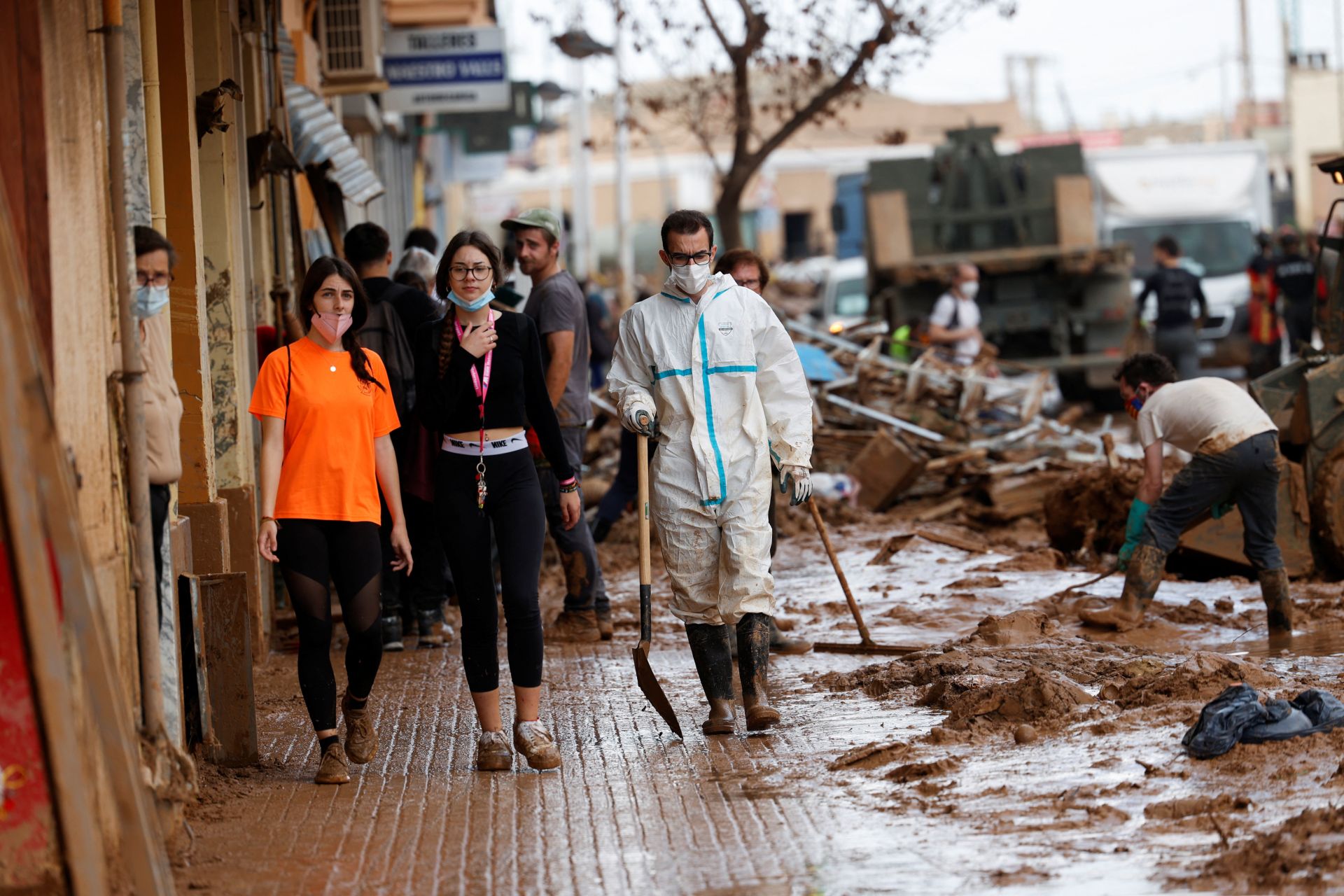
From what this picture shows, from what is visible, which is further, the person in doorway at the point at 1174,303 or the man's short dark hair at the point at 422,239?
the person in doorway at the point at 1174,303

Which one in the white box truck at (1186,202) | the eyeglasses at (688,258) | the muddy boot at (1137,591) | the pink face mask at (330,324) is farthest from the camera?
the white box truck at (1186,202)

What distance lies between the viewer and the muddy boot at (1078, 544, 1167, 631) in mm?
8414

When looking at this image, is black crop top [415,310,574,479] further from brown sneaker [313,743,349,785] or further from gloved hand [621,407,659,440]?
brown sneaker [313,743,349,785]

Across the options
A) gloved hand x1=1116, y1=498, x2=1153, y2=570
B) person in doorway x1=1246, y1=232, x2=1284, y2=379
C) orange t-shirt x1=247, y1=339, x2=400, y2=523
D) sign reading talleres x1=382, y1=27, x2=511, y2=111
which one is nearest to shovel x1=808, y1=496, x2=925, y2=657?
gloved hand x1=1116, y1=498, x2=1153, y2=570

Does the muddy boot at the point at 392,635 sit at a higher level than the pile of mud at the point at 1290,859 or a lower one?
higher

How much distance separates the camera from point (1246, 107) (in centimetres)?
5891

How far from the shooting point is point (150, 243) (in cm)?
533

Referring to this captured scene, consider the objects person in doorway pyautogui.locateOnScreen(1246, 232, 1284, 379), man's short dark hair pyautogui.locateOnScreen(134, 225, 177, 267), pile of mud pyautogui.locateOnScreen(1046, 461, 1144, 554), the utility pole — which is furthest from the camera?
the utility pole

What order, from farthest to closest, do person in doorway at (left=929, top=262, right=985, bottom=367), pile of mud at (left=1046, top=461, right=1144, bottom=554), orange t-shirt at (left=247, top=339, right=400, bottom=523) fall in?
person in doorway at (left=929, top=262, right=985, bottom=367) → pile of mud at (left=1046, top=461, right=1144, bottom=554) → orange t-shirt at (left=247, top=339, right=400, bottom=523)

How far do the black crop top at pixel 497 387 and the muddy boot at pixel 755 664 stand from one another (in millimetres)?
931

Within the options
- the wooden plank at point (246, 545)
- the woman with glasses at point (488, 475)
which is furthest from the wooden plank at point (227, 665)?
the wooden plank at point (246, 545)

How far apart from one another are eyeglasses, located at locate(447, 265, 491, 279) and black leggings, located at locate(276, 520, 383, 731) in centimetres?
90

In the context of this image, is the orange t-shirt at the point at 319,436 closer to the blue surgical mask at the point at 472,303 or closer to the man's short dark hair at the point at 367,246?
the blue surgical mask at the point at 472,303

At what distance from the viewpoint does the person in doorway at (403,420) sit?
8.20 meters
